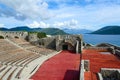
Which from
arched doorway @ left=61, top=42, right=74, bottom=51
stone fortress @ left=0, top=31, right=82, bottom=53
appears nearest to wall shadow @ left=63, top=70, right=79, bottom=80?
stone fortress @ left=0, top=31, right=82, bottom=53

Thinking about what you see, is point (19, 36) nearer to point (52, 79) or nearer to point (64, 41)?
point (64, 41)

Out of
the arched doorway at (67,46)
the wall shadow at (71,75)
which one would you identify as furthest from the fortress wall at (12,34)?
the wall shadow at (71,75)

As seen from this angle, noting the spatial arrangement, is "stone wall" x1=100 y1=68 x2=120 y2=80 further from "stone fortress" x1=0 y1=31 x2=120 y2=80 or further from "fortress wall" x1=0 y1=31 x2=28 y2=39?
"fortress wall" x1=0 y1=31 x2=28 y2=39

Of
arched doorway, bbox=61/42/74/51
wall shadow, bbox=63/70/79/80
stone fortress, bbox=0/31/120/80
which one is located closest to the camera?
stone fortress, bbox=0/31/120/80

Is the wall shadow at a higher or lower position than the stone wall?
lower

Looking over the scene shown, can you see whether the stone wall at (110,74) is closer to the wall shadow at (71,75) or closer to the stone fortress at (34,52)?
the stone fortress at (34,52)

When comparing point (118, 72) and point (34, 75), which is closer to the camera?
point (118, 72)

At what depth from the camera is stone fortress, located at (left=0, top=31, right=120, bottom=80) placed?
24.6 metres

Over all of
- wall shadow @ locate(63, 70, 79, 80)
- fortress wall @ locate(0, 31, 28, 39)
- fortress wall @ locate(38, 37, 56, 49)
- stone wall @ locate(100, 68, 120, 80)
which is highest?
fortress wall @ locate(0, 31, 28, 39)

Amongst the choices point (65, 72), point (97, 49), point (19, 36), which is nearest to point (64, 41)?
point (97, 49)

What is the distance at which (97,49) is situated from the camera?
175 feet

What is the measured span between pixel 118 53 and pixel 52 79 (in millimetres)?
21805

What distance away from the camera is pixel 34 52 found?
150 feet

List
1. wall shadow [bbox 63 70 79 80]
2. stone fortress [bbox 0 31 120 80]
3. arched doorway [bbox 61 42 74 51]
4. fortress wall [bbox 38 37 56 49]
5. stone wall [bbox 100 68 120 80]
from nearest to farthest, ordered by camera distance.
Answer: stone wall [bbox 100 68 120 80], stone fortress [bbox 0 31 120 80], wall shadow [bbox 63 70 79 80], arched doorway [bbox 61 42 74 51], fortress wall [bbox 38 37 56 49]
